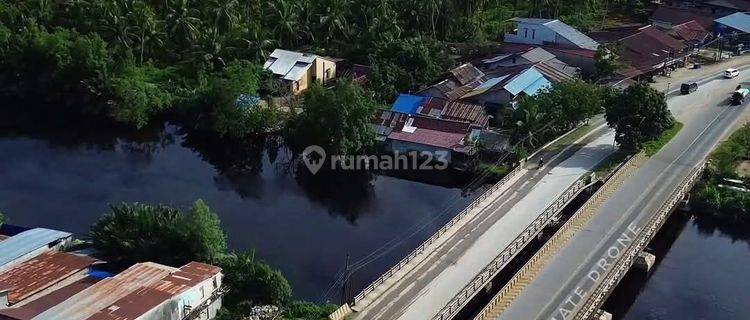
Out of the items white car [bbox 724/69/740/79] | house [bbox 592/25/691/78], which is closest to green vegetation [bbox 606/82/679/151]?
house [bbox 592/25/691/78]

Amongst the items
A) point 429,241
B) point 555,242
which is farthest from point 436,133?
point 555,242

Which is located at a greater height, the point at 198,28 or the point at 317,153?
the point at 198,28

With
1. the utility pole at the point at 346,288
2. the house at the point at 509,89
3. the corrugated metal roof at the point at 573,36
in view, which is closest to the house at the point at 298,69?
the house at the point at 509,89

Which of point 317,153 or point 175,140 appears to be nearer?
point 317,153

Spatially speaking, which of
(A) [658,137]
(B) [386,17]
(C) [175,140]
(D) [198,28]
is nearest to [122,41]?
(D) [198,28]

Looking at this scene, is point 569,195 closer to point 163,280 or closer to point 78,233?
point 163,280

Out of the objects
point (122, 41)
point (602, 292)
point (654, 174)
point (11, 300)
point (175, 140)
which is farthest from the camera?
point (122, 41)

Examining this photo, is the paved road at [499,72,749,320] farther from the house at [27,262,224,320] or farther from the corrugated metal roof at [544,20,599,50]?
the house at [27,262,224,320]
